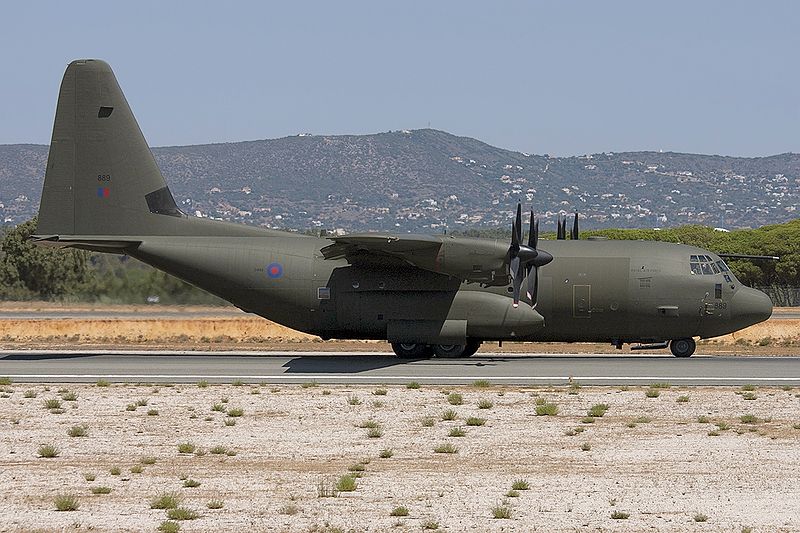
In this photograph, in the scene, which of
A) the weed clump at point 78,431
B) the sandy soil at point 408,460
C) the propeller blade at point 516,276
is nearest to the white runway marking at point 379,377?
the sandy soil at point 408,460

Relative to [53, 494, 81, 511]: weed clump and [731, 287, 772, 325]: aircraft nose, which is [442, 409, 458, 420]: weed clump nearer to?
[53, 494, 81, 511]: weed clump

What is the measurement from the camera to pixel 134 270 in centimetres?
5331

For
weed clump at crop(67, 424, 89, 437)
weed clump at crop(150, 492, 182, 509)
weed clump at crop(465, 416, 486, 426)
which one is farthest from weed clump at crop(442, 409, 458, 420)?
weed clump at crop(150, 492, 182, 509)

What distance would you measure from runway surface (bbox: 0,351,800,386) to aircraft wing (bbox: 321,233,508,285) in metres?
3.00

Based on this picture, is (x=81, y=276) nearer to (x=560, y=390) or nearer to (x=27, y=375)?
(x=27, y=375)

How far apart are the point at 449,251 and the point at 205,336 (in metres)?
22.4

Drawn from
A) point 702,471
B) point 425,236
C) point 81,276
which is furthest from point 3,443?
point 81,276

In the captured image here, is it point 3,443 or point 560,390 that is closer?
point 3,443

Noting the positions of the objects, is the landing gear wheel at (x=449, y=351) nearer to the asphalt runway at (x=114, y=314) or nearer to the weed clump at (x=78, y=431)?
the weed clump at (x=78, y=431)

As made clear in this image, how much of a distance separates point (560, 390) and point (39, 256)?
51.9 meters

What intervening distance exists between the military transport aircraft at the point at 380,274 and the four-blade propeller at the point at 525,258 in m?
0.04

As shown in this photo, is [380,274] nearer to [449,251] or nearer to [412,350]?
[412,350]

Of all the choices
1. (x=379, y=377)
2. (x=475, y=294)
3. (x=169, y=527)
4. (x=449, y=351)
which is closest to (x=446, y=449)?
(x=169, y=527)

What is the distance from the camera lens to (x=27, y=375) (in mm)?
31375
